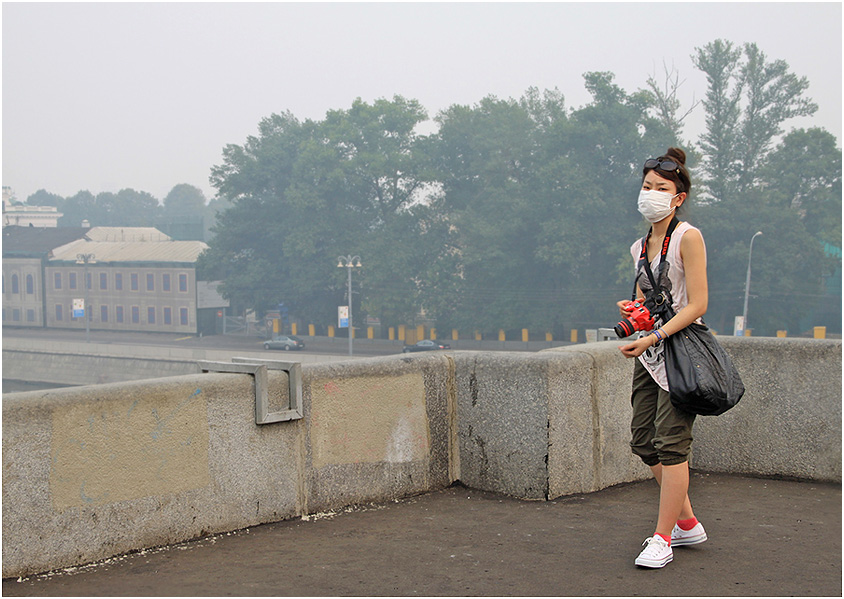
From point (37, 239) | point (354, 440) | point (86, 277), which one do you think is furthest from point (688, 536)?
point (37, 239)

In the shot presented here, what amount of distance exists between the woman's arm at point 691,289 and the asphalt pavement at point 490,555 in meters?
0.85

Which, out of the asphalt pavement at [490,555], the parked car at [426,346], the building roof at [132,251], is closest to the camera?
the asphalt pavement at [490,555]

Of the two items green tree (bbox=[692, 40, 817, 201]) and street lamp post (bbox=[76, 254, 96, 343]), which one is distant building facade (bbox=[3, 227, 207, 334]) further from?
green tree (bbox=[692, 40, 817, 201])

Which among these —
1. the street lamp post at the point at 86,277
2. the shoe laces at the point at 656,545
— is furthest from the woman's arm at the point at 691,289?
the street lamp post at the point at 86,277

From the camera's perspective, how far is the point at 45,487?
11.3 feet

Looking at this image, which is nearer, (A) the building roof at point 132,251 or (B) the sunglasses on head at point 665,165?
(B) the sunglasses on head at point 665,165

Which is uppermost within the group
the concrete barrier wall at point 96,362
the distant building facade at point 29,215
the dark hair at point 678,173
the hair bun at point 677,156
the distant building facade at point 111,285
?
the distant building facade at point 29,215

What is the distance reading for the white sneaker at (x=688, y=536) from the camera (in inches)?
148

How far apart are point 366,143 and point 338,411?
93.9m

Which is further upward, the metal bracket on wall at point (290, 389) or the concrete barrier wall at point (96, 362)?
the metal bracket on wall at point (290, 389)

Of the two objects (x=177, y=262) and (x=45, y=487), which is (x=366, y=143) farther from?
(x=45, y=487)

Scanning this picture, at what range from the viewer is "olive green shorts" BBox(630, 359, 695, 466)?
3525 mm

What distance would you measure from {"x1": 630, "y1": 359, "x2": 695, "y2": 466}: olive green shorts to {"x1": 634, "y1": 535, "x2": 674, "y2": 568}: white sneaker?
0.95ft

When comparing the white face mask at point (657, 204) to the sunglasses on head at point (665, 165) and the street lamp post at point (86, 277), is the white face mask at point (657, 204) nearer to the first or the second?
the sunglasses on head at point (665, 165)
